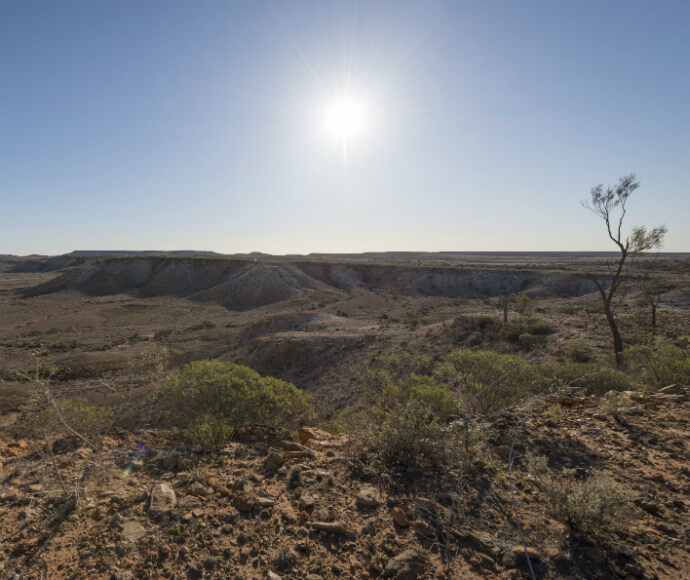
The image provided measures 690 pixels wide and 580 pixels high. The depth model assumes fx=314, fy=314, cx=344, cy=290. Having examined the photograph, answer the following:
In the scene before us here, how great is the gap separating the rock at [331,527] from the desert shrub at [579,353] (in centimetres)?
1229

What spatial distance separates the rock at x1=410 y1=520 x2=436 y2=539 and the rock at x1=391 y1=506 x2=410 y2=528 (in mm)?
64

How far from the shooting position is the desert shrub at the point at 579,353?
11773 mm

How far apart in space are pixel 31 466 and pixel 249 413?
2943mm

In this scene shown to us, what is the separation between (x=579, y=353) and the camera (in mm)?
11812

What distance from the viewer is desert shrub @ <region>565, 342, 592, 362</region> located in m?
11.8

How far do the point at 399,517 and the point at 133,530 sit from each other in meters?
2.64

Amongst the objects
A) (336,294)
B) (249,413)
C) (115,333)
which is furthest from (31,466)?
(336,294)

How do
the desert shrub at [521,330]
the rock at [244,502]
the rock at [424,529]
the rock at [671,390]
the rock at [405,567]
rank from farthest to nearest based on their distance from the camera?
the desert shrub at [521,330] → the rock at [671,390] → the rock at [244,502] → the rock at [424,529] → the rock at [405,567]

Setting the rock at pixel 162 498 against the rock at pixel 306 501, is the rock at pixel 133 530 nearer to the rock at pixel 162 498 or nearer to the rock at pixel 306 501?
the rock at pixel 162 498

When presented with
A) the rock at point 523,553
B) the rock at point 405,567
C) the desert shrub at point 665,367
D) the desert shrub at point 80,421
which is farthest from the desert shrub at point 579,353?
the desert shrub at point 80,421

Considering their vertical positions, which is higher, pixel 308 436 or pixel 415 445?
pixel 415 445

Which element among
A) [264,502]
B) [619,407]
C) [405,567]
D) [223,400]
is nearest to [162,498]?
[264,502]

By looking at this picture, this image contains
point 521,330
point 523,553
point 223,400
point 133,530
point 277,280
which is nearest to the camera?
point 523,553

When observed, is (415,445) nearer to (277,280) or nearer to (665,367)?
(665,367)
